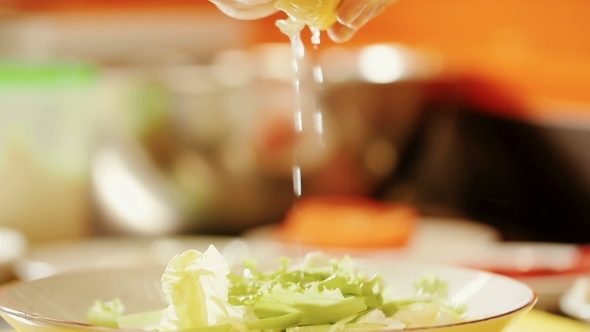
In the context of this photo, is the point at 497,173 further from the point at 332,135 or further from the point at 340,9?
the point at 340,9

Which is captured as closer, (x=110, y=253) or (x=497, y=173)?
(x=110, y=253)

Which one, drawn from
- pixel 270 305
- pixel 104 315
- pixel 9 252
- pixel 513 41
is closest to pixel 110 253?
pixel 9 252

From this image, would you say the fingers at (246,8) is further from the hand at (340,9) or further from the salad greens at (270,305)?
the salad greens at (270,305)

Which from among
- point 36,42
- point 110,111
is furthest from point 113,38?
point 110,111

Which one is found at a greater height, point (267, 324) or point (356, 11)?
point (356, 11)

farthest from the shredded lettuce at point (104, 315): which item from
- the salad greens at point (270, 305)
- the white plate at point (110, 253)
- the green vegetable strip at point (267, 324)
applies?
the white plate at point (110, 253)

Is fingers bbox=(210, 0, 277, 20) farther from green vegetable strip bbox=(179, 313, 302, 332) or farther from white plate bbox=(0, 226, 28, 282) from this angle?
white plate bbox=(0, 226, 28, 282)
